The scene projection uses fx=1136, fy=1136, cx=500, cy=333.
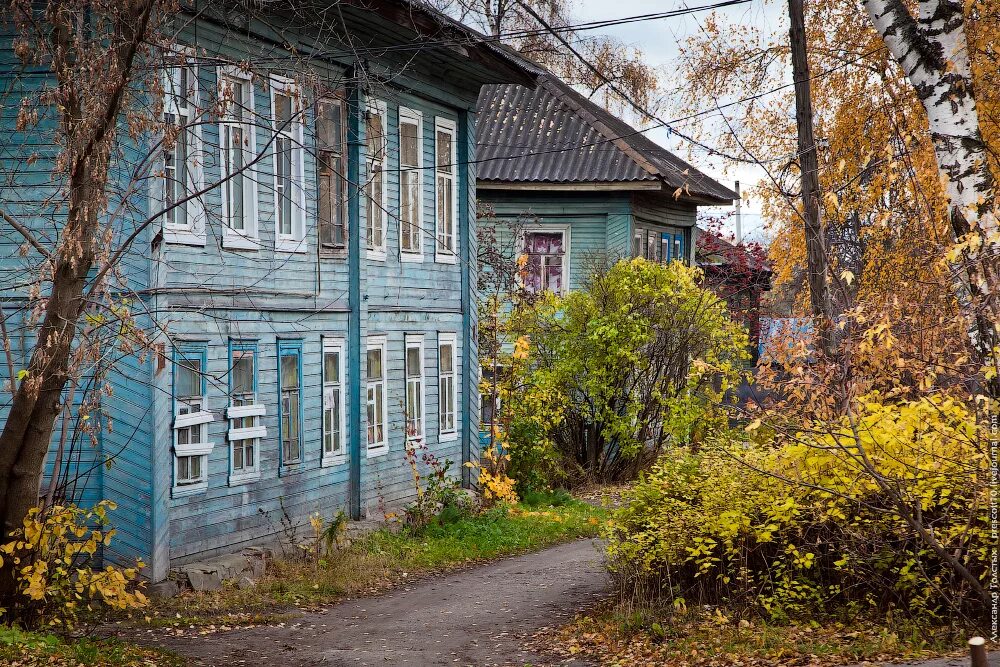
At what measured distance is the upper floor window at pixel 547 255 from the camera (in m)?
25.4

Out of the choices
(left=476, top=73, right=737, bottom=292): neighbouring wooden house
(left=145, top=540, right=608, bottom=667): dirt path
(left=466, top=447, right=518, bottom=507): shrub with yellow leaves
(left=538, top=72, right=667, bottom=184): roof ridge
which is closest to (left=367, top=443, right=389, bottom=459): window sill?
(left=466, top=447, right=518, bottom=507): shrub with yellow leaves

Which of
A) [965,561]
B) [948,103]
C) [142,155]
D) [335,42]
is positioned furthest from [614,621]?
[335,42]

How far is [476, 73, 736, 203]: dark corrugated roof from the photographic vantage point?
2483 cm

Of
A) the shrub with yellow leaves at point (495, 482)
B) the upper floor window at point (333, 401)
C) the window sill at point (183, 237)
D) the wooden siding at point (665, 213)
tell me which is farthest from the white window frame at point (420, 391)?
the wooden siding at point (665, 213)

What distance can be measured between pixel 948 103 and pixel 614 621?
523cm

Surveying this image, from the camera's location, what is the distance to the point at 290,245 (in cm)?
1389

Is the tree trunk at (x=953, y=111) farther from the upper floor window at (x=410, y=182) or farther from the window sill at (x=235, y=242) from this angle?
the upper floor window at (x=410, y=182)

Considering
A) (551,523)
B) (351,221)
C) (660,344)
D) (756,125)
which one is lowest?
(551,523)

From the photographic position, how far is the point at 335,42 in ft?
47.9

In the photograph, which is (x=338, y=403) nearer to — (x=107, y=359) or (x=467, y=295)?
(x=467, y=295)

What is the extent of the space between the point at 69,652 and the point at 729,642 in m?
5.06

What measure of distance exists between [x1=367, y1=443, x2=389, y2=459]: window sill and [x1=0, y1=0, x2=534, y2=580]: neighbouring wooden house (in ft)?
0.11

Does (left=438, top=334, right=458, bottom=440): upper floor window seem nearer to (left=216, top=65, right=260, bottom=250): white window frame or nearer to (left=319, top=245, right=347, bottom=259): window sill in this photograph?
(left=319, top=245, right=347, bottom=259): window sill

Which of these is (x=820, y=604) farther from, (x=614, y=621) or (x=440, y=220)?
(x=440, y=220)
